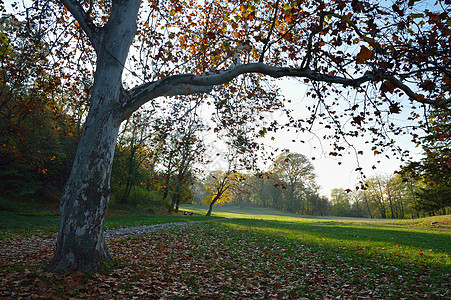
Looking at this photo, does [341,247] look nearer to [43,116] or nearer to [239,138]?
[239,138]

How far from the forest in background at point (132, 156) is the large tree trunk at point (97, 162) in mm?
2692

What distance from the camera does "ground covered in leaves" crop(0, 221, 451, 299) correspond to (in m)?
4.29

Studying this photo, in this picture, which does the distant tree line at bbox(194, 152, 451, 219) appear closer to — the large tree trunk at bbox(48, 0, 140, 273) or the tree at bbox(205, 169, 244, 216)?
the tree at bbox(205, 169, 244, 216)

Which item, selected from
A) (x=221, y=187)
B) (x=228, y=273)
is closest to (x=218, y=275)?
(x=228, y=273)

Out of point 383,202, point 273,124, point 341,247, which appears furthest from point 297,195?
point 273,124

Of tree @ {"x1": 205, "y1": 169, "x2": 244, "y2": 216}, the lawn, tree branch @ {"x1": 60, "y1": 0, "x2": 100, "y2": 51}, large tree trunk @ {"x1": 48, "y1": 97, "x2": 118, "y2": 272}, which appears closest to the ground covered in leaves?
the lawn

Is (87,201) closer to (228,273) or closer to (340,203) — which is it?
(228,273)

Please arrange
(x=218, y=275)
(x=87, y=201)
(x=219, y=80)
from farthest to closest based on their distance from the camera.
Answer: (x=218, y=275), (x=219, y=80), (x=87, y=201)

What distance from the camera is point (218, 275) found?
19.4 feet

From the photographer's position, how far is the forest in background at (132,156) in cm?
856

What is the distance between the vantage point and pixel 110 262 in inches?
209

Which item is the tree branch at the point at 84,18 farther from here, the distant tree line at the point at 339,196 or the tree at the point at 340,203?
the tree at the point at 340,203

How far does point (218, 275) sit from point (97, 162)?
3.95 meters

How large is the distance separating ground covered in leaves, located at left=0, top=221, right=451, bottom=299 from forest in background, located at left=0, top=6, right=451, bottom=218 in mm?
2323
